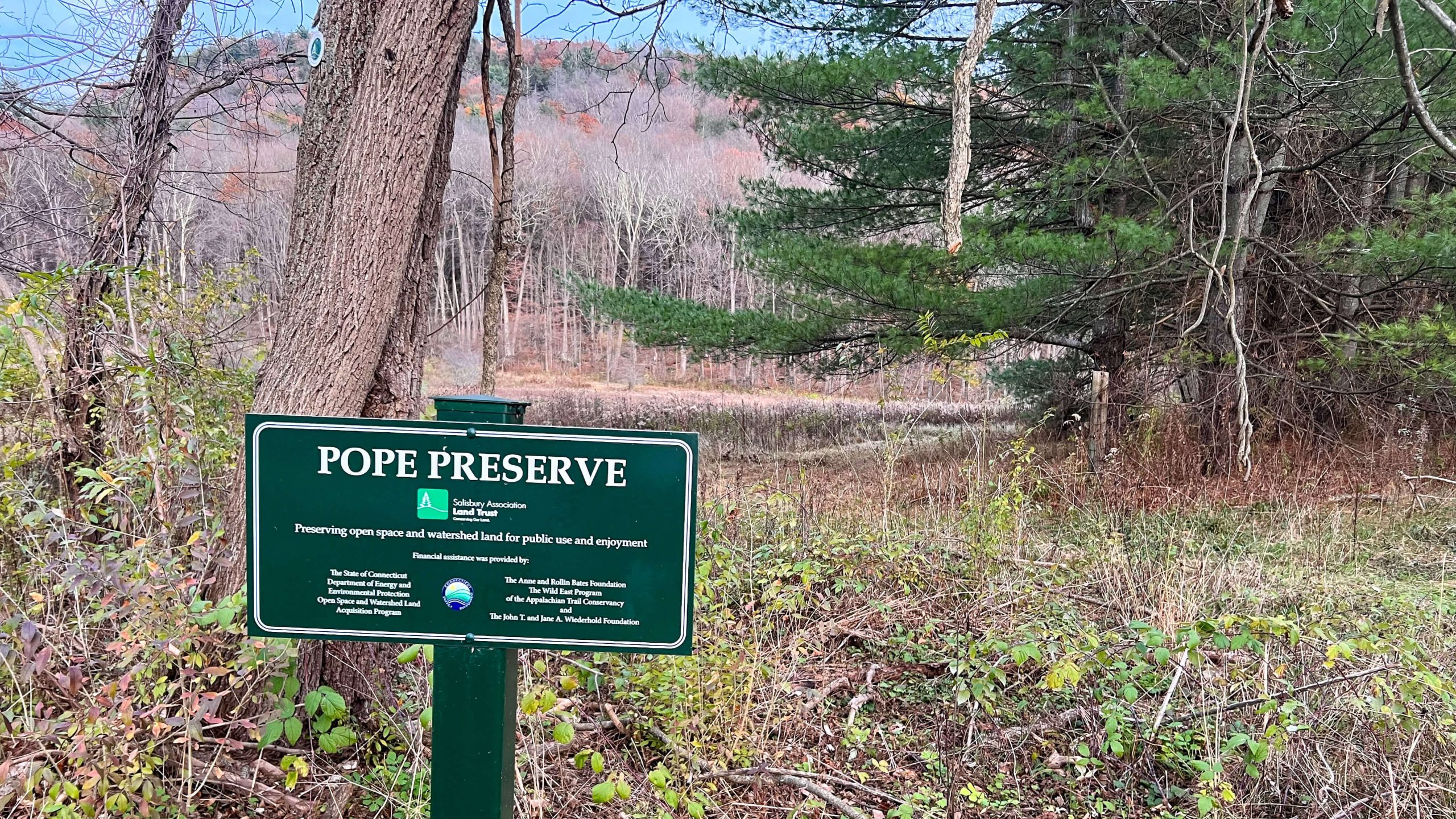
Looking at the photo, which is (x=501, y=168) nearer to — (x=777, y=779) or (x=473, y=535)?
(x=473, y=535)

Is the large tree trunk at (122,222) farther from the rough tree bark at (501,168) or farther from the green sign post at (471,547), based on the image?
the green sign post at (471,547)

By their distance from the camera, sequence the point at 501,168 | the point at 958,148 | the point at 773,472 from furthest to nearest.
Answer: the point at 773,472 < the point at 501,168 < the point at 958,148

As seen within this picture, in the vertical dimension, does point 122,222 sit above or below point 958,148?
below

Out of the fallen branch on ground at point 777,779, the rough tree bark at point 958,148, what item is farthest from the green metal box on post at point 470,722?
the rough tree bark at point 958,148

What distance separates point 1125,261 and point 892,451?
→ 352 cm

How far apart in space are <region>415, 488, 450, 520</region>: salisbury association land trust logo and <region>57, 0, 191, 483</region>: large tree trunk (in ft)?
8.06

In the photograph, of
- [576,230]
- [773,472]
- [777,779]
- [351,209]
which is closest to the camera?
[351,209]

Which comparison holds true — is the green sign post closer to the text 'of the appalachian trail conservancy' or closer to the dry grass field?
the text 'of the appalachian trail conservancy'

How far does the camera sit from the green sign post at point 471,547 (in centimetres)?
134

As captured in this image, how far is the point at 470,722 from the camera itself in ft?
4.46

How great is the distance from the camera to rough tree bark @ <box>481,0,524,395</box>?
11.0ft

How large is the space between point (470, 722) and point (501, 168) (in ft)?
9.57

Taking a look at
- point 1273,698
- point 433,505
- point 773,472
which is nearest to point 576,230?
point 773,472

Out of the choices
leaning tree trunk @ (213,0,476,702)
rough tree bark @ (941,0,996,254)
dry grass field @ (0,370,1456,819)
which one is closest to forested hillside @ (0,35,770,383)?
dry grass field @ (0,370,1456,819)
